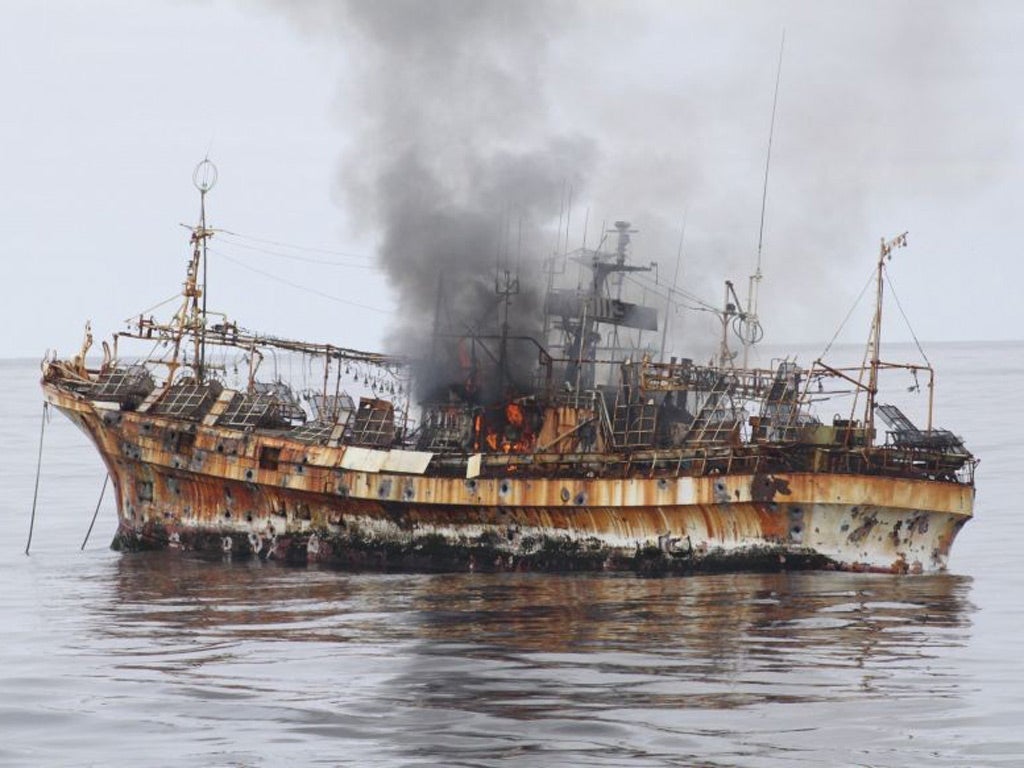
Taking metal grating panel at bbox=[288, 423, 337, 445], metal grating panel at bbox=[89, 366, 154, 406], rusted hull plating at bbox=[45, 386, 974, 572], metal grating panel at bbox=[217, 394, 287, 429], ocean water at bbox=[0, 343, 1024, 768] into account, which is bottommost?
ocean water at bbox=[0, 343, 1024, 768]

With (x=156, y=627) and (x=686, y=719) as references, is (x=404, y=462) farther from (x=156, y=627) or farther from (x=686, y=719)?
(x=686, y=719)

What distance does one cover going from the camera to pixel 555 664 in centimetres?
3044

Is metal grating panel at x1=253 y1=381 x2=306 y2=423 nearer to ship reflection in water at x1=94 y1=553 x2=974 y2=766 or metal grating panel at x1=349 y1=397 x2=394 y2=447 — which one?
metal grating panel at x1=349 y1=397 x2=394 y2=447

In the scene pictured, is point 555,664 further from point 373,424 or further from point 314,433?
point 314,433

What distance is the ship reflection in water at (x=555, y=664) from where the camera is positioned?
24094mm

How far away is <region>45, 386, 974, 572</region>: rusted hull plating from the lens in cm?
4481

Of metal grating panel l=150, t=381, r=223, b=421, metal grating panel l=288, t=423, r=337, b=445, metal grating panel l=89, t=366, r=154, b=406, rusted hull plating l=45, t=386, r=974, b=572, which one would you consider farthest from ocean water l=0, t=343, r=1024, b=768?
metal grating panel l=89, t=366, r=154, b=406

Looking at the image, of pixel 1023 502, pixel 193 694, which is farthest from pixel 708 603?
pixel 1023 502

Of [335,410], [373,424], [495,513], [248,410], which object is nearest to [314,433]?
[335,410]

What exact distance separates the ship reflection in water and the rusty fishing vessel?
1.93 metres

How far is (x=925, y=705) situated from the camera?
87.8 ft

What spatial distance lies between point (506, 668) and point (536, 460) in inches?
727

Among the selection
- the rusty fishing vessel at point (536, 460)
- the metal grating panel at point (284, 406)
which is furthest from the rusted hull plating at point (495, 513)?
the metal grating panel at point (284, 406)

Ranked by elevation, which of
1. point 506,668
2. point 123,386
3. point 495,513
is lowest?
point 506,668
